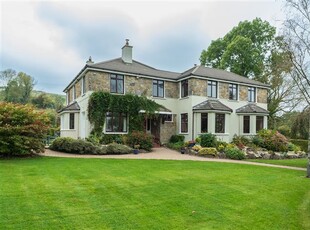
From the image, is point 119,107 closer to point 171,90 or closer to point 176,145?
point 176,145

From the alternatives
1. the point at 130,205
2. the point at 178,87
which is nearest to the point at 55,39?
the point at 178,87

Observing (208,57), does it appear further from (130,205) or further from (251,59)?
(130,205)

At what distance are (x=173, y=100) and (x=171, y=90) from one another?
3.26 ft

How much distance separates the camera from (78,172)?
380 inches

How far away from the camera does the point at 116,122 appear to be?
2094 cm

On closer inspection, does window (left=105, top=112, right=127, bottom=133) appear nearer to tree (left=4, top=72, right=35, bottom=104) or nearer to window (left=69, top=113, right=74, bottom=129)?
window (left=69, top=113, right=74, bottom=129)

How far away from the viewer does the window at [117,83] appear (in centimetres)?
2102

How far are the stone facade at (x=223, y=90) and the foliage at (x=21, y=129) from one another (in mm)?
16387

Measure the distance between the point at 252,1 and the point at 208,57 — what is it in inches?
945

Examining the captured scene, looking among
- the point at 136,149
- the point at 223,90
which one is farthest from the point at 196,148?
the point at 223,90

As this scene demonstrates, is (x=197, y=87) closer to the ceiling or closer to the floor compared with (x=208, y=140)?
closer to the ceiling

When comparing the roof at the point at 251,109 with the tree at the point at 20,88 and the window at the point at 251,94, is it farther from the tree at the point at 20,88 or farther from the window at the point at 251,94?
the tree at the point at 20,88

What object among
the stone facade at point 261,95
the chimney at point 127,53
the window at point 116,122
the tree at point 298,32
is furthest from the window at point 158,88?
the tree at point 298,32

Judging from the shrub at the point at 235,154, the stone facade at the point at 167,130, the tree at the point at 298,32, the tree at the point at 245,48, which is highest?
the tree at the point at 245,48
